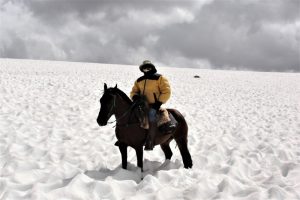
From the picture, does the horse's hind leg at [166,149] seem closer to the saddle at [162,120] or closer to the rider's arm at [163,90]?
the saddle at [162,120]

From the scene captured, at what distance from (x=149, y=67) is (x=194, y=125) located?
682cm

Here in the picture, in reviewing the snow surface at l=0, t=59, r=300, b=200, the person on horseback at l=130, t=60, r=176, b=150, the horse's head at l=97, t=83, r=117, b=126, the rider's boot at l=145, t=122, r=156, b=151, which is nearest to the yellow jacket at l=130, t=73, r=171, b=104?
the person on horseback at l=130, t=60, r=176, b=150

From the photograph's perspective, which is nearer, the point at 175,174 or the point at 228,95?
the point at 175,174

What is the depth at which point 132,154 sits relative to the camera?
32.2 ft

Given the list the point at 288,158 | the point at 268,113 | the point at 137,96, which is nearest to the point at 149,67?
the point at 137,96

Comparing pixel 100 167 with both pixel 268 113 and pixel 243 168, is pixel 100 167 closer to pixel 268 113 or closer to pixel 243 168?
pixel 243 168

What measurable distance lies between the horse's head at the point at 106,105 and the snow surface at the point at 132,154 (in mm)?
1210

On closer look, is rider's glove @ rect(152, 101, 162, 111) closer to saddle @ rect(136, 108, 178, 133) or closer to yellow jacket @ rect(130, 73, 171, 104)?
yellow jacket @ rect(130, 73, 171, 104)

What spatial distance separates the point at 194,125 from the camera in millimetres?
14000

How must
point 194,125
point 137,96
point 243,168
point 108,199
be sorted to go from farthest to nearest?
point 194,125, point 243,168, point 137,96, point 108,199

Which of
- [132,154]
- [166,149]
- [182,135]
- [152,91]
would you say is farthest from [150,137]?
[132,154]

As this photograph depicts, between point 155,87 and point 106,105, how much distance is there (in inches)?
47.2

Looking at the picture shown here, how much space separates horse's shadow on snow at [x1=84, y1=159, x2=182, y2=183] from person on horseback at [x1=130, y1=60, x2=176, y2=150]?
2.13ft

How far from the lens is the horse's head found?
23.6ft
